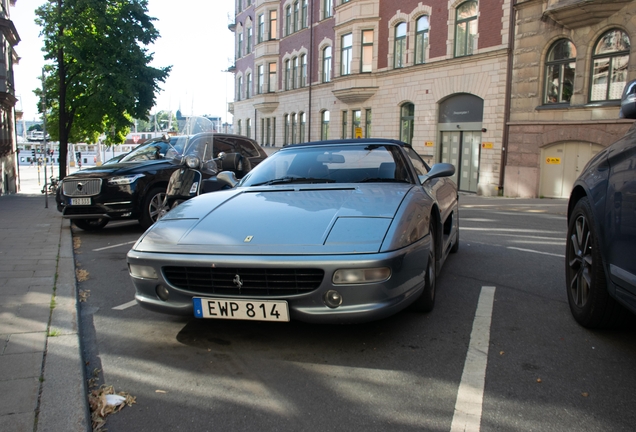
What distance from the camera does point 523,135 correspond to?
20172 millimetres

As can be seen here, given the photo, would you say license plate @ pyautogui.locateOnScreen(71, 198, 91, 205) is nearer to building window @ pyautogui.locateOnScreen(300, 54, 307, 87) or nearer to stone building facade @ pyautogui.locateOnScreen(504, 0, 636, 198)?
stone building facade @ pyautogui.locateOnScreen(504, 0, 636, 198)

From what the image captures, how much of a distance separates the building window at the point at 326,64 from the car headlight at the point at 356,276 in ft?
102

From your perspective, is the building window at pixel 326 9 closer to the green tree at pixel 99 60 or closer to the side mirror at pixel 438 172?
the green tree at pixel 99 60

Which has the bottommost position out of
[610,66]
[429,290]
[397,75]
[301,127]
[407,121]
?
[429,290]

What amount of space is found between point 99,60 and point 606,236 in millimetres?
22765

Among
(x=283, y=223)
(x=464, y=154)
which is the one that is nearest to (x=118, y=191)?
(x=283, y=223)

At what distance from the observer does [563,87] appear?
18.8 meters

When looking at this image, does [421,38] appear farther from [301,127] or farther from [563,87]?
[301,127]

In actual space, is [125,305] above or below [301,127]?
below

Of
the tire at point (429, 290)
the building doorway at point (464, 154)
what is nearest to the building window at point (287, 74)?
the building doorway at point (464, 154)

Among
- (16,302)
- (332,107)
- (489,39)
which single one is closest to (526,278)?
(16,302)

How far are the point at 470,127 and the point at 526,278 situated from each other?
17989 mm

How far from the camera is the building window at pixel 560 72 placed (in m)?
18.6

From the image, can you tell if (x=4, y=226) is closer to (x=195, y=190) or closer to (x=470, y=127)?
(x=195, y=190)
